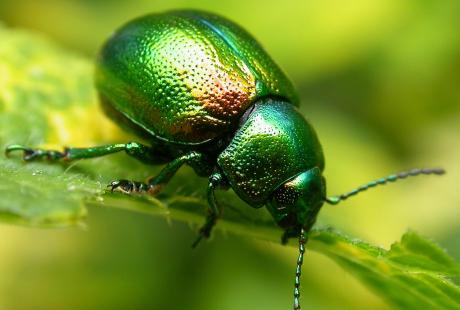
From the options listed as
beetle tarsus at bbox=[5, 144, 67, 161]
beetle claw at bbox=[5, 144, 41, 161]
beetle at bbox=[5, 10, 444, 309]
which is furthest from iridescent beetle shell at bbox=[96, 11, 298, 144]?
beetle claw at bbox=[5, 144, 41, 161]

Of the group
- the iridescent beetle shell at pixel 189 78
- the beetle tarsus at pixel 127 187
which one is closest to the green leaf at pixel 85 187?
the beetle tarsus at pixel 127 187

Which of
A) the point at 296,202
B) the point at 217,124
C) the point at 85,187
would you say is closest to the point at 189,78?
the point at 217,124

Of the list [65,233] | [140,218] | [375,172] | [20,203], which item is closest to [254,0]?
[375,172]

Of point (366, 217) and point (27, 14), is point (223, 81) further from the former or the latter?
point (27, 14)

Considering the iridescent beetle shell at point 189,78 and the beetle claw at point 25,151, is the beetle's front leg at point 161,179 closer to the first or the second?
the iridescent beetle shell at point 189,78

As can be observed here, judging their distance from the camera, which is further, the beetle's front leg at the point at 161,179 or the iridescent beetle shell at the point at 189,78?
the iridescent beetle shell at the point at 189,78
